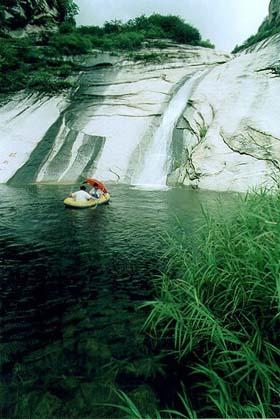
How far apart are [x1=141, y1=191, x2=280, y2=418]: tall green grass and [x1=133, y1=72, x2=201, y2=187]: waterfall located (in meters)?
17.9

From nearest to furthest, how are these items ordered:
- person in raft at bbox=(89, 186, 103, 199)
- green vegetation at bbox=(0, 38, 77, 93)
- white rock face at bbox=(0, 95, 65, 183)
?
person in raft at bbox=(89, 186, 103, 199) < white rock face at bbox=(0, 95, 65, 183) < green vegetation at bbox=(0, 38, 77, 93)

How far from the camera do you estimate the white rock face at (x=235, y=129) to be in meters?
21.7

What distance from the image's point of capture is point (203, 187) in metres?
21.6

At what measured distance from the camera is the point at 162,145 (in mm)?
25703

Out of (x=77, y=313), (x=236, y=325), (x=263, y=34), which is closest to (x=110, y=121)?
(x=263, y=34)

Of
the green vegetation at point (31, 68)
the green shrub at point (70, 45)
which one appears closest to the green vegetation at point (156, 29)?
the green shrub at point (70, 45)

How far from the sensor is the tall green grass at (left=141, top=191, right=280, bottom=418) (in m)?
3.74

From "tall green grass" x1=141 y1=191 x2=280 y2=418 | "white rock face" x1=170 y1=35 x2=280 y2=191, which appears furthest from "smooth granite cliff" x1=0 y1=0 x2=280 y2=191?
"tall green grass" x1=141 y1=191 x2=280 y2=418

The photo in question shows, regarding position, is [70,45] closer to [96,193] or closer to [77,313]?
[96,193]

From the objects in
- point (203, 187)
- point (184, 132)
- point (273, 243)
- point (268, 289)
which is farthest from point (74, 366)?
point (184, 132)

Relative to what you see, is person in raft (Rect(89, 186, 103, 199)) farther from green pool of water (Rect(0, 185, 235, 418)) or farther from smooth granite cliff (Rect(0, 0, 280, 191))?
smooth granite cliff (Rect(0, 0, 280, 191))

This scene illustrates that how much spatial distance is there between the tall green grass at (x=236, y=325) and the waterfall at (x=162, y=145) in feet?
58.9

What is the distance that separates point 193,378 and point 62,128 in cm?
2514

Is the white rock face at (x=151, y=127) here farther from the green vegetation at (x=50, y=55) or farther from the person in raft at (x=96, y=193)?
the person in raft at (x=96, y=193)
